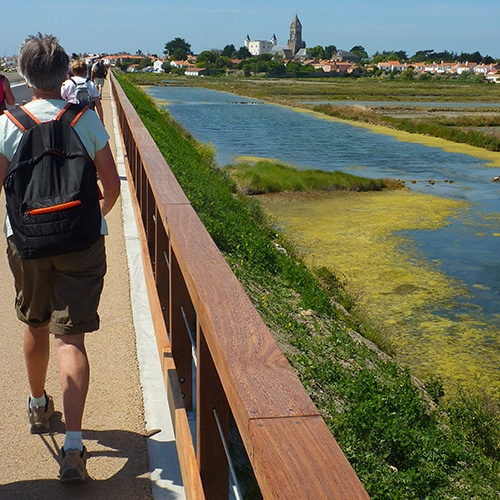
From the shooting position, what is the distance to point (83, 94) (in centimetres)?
820

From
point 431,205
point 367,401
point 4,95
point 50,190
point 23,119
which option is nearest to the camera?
point 50,190

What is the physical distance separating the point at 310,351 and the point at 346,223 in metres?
11.9

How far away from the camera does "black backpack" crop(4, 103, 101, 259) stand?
260 cm

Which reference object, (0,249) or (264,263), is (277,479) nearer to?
(0,249)

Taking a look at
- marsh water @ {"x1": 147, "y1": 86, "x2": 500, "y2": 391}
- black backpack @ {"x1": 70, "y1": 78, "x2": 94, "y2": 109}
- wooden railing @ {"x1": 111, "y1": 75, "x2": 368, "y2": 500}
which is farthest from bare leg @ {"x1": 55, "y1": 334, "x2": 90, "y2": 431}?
marsh water @ {"x1": 147, "y1": 86, "x2": 500, "y2": 391}

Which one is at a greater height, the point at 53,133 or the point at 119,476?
the point at 53,133

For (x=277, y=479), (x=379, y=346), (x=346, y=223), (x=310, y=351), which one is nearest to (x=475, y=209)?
(x=346, y=223)

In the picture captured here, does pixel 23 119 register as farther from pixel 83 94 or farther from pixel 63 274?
pixel 83 94

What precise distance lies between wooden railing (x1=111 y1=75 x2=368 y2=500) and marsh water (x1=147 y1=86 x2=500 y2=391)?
6029 mm

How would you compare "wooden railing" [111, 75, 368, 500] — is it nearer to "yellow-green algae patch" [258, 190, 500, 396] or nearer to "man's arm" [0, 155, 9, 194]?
"man's arm" [0, 155, 9, 194]

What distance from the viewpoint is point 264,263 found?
9422 mm

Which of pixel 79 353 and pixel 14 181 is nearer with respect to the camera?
pixel 14 181

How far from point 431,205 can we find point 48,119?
1957 centimetres

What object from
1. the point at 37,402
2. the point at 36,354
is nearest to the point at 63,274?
the point at 36,354
